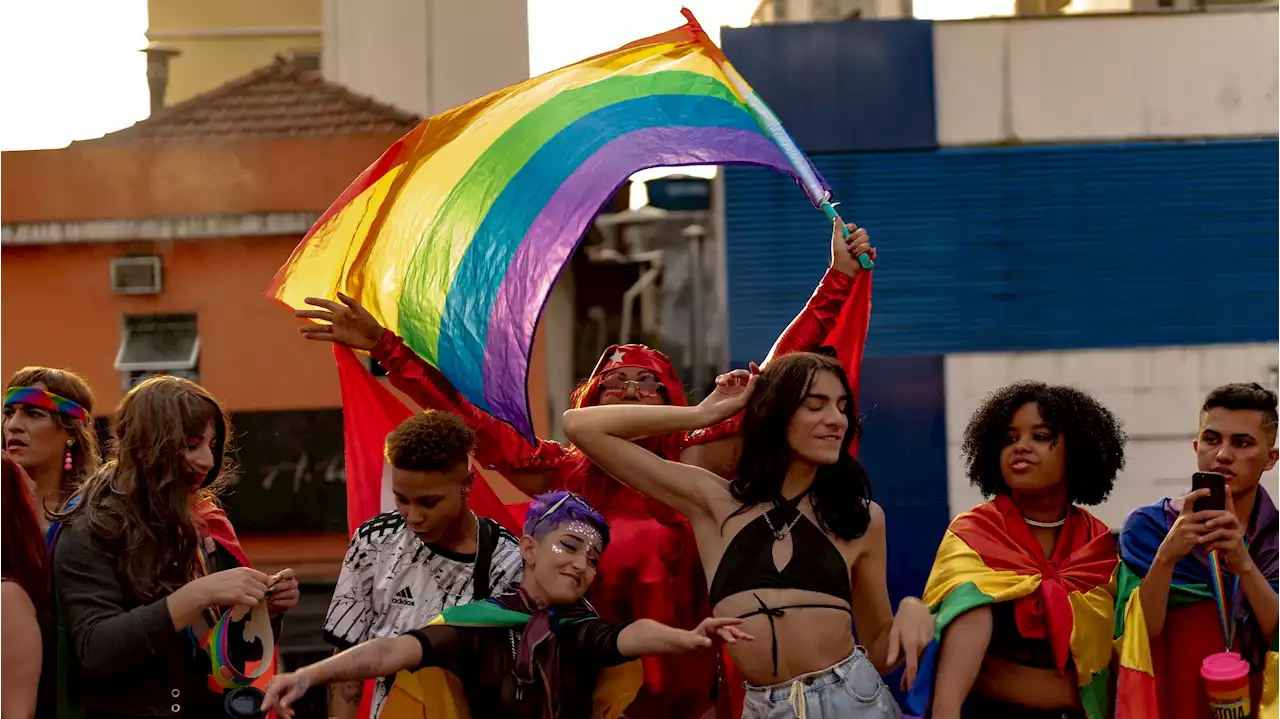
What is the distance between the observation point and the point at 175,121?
594 inches

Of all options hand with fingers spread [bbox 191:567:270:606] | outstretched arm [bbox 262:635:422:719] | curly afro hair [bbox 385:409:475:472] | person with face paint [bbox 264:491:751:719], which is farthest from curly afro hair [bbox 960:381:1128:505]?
hand with fingers spread [bbox 191:567:270:606]

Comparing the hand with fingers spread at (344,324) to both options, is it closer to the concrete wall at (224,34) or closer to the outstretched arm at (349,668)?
the outstretched arm at (349,668)

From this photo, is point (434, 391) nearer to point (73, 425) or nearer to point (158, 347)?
point (73, 425)

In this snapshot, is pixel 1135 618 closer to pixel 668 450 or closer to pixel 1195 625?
pixel 1195 625

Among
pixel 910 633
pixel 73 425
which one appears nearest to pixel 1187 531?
pixel 910 633

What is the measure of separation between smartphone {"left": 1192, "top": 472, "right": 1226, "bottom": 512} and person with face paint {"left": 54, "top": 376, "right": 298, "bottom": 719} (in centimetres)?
249

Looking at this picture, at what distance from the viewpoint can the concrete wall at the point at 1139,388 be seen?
1118 cm

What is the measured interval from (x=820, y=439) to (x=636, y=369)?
37.4 inches

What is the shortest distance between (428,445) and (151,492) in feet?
2.46

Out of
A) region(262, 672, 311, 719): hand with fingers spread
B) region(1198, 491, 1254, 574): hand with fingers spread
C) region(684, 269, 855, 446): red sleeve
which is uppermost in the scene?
region(684, 269, 855, 446): red sleeve

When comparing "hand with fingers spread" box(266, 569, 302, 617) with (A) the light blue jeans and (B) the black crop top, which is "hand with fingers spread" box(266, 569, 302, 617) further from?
(A) the light blue jeans

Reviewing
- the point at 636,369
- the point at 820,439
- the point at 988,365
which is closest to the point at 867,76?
the point at 988,365

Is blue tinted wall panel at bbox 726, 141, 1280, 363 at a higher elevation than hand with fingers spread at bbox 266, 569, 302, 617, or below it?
higher

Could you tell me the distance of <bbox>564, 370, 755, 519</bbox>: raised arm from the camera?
4.73 metres
